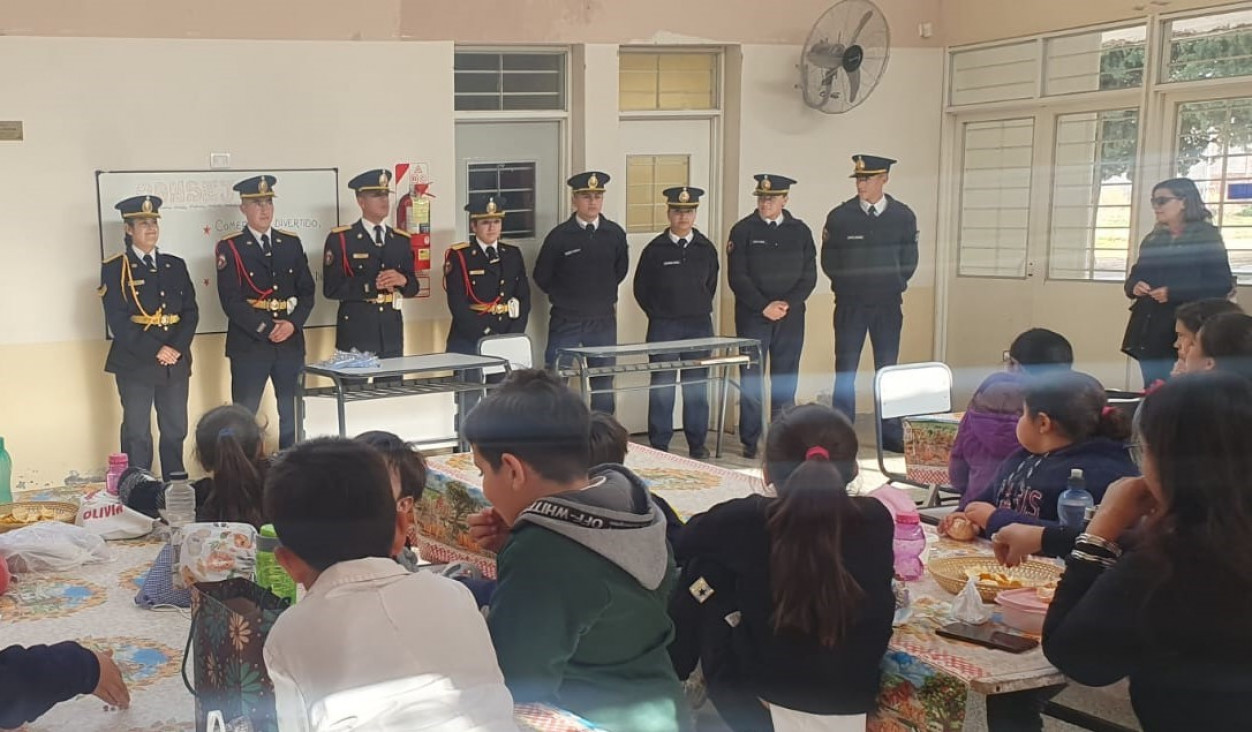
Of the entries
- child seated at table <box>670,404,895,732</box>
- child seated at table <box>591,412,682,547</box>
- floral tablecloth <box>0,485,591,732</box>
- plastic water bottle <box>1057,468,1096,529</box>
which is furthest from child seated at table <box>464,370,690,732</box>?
plastic water bottle <box>1057,468,1096,529</box>

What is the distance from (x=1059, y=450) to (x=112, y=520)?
2306 millimetres

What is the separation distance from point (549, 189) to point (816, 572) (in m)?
5.66

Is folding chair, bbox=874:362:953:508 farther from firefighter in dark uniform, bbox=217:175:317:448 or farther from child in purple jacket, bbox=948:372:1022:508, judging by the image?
firefighter in dark uniform, bbox=217:175:317:448

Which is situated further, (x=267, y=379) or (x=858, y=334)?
(x=858, y=334)

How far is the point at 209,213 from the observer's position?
6.77 metres

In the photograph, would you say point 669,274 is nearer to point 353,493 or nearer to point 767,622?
point 767,622

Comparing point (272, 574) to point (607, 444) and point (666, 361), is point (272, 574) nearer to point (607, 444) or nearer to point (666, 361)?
point (607, 444)

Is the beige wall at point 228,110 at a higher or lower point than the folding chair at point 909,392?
higher

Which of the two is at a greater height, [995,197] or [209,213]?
[995,197]

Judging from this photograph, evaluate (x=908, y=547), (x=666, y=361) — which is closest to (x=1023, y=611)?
(x=908, y=547)

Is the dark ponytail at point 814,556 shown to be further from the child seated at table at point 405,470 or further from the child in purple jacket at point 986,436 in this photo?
the child in purple jacket at point 986,436

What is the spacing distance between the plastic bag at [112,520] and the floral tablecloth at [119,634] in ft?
0.10

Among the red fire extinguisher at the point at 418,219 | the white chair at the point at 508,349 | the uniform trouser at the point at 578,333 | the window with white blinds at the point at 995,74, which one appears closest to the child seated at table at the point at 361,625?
the white chair at the point at 508,349

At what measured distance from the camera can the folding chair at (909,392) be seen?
5.01 m
